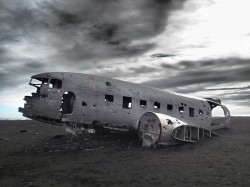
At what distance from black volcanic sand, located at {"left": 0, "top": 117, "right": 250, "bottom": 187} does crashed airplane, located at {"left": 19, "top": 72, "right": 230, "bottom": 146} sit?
3.73ft

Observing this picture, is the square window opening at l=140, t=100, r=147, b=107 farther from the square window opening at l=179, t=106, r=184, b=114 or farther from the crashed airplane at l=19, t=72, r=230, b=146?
the square window opening at l=179, t=106, r=184, b=114

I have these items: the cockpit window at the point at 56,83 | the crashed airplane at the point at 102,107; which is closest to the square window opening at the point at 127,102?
the crashed airplane at the point at 102,107

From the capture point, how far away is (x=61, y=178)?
9.98 metres

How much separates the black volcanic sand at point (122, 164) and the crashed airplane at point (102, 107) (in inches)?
44.7

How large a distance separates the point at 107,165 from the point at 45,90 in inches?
236

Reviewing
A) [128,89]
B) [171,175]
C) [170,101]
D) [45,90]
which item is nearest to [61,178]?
[171,175]

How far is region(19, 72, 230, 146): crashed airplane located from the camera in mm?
Result: 14922

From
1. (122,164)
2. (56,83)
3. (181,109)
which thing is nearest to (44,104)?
(56,83)

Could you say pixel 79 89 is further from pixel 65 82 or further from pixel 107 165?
pixel 107 165

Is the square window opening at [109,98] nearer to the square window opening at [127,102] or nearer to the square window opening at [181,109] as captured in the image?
the square window opening at [127,102]

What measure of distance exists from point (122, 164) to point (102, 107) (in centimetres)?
513

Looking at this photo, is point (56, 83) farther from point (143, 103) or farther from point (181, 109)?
point (181, 109)

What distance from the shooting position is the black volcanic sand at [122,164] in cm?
963

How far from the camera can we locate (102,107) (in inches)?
655
